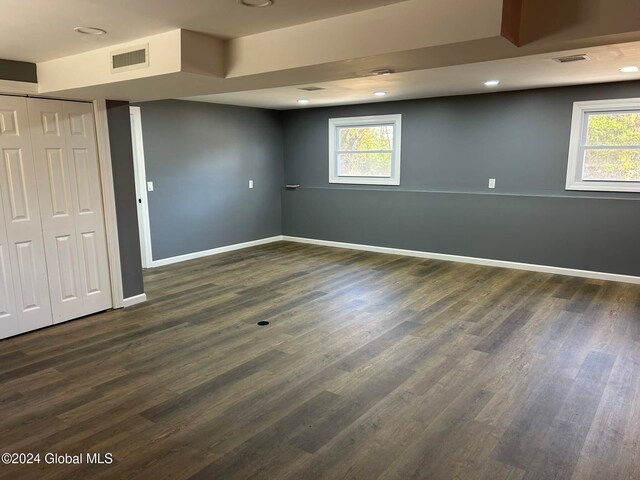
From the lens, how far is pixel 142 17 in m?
2.47

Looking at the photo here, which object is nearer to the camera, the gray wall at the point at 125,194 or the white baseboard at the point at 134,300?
the gray wall at the point at 125,194

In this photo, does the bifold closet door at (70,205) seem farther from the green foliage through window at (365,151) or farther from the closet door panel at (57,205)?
the green foliage through window at (365,151)

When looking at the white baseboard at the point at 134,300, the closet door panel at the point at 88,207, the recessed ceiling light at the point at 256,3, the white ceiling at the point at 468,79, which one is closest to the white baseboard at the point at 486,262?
the white ceiling at the point at 468,79

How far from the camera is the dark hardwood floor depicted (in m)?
2.28

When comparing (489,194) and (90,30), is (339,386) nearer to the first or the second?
(90,30)

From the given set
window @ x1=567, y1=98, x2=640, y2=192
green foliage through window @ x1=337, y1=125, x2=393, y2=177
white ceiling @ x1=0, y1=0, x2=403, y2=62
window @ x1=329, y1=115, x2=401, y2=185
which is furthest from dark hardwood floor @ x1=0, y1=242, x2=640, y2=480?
green foliage through window @ x1=337, y1=125, x2=393, y2=177

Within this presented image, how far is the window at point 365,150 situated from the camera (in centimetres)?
688

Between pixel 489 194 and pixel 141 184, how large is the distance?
15.4ft

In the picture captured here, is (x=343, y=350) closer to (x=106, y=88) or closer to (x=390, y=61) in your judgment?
(x=390, y=61)

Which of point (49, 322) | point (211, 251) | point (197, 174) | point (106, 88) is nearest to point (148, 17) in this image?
point (106, 88)

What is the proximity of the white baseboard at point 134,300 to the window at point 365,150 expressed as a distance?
3863mm

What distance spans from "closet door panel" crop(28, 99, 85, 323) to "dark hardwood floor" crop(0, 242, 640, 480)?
27 centimetres

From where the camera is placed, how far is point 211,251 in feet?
23.1

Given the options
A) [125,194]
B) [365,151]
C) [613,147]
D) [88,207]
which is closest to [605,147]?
[613,147]
